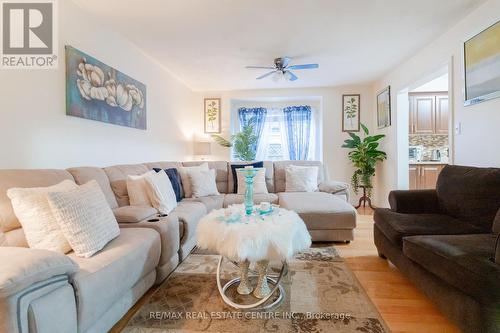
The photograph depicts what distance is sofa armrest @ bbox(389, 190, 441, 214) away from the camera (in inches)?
96.5

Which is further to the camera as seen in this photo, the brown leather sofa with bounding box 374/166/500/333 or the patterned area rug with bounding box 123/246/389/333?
the patterned area rug with bounding box 123/246/389/333

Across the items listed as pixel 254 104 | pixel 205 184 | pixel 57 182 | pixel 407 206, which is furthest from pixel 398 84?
pixel 57 182

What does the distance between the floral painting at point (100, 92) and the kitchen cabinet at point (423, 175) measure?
4559mm

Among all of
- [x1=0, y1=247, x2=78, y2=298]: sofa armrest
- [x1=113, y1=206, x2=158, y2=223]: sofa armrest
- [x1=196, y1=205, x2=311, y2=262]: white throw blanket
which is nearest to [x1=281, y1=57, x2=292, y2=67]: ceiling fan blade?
[x1=196, y1=205, x2=311, y2=262]: white throw blanket

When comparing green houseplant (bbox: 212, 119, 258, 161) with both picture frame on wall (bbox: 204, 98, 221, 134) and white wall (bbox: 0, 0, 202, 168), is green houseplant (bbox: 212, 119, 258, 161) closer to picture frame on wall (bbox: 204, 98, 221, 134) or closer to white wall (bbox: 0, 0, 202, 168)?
picture frame on wall (bbox: 204, 98, 221, 134)

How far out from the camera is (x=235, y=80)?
15.4 ft

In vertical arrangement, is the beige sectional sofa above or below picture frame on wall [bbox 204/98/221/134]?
below

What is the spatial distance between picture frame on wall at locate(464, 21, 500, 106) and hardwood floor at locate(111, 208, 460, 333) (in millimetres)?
1792

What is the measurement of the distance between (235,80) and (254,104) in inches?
51.3

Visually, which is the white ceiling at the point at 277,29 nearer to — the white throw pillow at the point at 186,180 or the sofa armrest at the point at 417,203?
the white throw pillow at the point at 186,180

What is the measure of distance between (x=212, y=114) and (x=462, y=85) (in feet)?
13.5

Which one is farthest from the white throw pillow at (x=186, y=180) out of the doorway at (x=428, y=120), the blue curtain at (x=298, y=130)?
the doorway at (x=428, y=120)

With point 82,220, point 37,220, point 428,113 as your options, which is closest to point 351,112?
point 428,113

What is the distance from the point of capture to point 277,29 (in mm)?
2818
